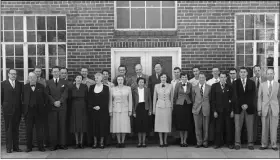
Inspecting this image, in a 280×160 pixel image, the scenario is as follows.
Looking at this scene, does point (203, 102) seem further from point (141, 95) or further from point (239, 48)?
point (239, 48)

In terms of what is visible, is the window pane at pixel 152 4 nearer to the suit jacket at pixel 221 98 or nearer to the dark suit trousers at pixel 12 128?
the suit jacket at pixel 221 98

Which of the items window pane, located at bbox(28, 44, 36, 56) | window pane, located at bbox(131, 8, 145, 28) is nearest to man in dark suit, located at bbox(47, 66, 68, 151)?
window pane, located at bbox(28, 44, 36, 56)

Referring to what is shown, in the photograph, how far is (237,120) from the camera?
9.53 m

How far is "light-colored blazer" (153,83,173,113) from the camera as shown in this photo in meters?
9.61

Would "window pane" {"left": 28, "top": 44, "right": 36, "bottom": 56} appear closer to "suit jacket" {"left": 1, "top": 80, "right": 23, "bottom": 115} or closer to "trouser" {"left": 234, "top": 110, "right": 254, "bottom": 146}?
"suit jacket" {"left": 1, "top": 80, "right": 23, "bottom": 115}

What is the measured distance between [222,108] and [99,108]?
9.34 ft

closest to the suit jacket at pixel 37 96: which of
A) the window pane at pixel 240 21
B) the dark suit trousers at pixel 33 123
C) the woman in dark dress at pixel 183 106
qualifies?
the dark suit trousers at pixel 33 123

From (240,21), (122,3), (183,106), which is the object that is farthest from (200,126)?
(122,3)

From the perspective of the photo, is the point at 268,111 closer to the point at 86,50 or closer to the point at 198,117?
the point at 198,117

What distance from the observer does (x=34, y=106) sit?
30.7 ft

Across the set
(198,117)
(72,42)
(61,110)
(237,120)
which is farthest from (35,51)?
(237,120)

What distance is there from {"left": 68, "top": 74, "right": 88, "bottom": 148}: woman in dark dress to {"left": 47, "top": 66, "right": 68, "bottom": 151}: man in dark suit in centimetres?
18

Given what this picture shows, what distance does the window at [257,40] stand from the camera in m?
10.7

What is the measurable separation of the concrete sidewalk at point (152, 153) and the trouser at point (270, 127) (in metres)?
0.22
